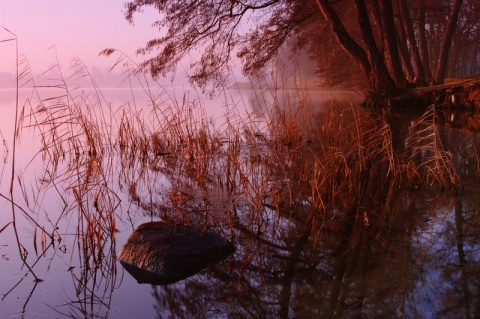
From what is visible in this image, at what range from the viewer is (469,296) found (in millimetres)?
1892

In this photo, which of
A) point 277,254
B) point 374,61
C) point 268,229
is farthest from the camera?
point 374,61

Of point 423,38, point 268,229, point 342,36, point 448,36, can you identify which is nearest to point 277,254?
point 268,229

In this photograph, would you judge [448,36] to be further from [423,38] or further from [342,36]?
[342,36]

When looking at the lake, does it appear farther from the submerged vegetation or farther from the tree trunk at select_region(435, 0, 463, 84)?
the tree trunk at select_region(435, 0, 463, 84)

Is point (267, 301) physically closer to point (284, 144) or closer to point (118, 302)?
point (118, 302)

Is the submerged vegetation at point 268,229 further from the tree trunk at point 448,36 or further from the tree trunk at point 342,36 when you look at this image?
the tree trunk at point 448,36

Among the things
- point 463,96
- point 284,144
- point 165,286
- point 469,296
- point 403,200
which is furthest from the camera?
point 463,96

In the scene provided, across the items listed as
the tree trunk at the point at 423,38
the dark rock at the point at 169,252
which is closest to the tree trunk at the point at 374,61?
the tree trunk at the point at 423,38

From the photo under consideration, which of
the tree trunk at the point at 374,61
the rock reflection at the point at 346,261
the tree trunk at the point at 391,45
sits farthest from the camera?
the tree trunk at the point at 391,45

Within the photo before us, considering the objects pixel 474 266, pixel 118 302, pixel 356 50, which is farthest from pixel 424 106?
pixel 118 302

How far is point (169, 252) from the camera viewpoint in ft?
7.83

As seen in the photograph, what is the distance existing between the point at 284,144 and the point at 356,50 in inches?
223

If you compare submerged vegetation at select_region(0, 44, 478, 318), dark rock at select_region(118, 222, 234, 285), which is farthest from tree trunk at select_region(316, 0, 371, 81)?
dark rock at select_region(118, 222, 234, 285)

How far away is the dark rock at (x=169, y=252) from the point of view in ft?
7.64
